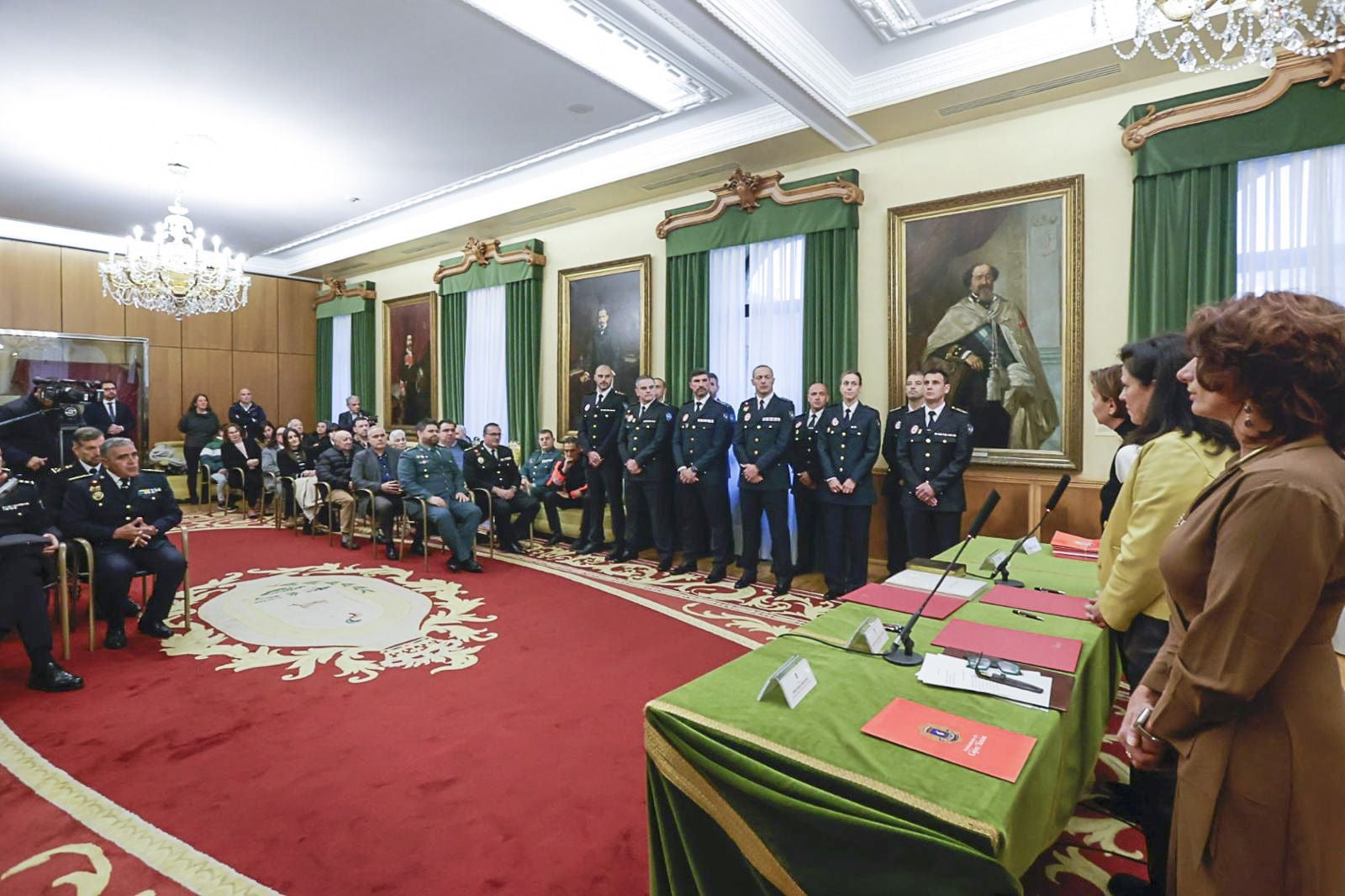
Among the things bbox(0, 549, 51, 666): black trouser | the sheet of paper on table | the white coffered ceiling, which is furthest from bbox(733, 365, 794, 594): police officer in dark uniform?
bbox(0, 549, 51, 666): black trouser

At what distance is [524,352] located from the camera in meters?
8.34

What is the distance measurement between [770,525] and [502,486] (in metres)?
2.84

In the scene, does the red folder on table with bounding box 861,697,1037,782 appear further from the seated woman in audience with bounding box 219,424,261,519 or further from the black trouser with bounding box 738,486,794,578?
the seated woman in audience with bounding box 219,424,261,519

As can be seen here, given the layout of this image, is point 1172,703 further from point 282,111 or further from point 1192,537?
point 282,111

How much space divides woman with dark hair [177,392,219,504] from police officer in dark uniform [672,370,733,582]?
7.45 metres

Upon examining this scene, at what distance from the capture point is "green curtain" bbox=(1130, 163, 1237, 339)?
4352 mm

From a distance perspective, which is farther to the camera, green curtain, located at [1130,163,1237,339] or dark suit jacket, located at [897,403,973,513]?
dark suit jacket, located at [897,403,973,513]

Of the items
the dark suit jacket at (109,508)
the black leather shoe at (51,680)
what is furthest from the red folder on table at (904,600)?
the dark suit jacket at (109,508)

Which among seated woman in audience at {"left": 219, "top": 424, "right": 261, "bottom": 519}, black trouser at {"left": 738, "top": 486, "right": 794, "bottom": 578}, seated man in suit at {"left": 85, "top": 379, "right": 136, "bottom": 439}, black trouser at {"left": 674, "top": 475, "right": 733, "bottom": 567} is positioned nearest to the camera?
black trouser at {"left": 738, "top": 486, "right": 794, "bottom": 578}

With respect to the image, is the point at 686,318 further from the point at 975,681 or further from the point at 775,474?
the point at 975,681

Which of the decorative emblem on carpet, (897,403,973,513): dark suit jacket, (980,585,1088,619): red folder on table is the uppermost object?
(897,403,973,513): dark suit jacket

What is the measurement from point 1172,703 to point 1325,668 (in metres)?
0.21

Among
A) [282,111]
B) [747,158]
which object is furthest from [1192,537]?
[282,111]

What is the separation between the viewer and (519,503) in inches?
275
